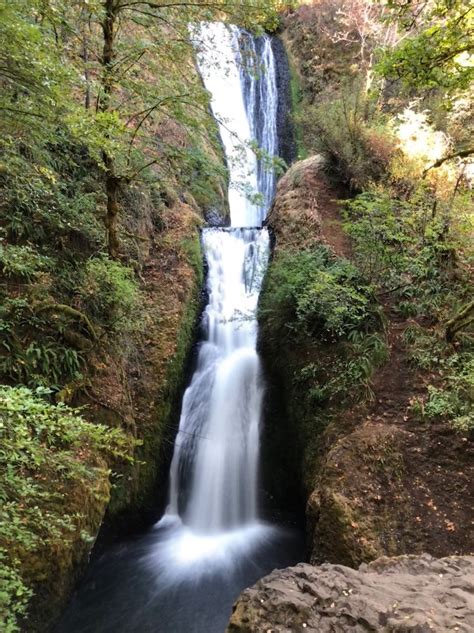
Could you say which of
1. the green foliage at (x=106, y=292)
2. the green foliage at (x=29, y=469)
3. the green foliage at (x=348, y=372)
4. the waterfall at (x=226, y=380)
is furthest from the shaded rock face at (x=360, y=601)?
the green foliage at (x=106, y=292)

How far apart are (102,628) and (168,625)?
742mm

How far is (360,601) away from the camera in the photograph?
9.87ft

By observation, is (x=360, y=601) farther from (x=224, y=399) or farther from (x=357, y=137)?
(x=357, y=137)

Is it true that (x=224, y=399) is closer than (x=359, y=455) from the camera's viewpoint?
No

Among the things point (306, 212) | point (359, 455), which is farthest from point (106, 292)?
point (306, 212)

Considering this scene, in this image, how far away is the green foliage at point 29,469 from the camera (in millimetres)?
2504

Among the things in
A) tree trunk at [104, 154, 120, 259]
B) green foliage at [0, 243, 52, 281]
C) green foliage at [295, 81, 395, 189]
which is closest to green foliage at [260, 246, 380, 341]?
green foliage at [295, 81, 395, 189]

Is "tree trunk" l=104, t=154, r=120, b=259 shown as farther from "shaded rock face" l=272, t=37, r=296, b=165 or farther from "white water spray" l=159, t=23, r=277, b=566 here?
"shaded rock face" l=272, t=37, r=296, b=165

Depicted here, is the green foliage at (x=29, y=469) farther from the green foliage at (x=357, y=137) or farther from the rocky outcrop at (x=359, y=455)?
the green foliage at (x=357, y=137)

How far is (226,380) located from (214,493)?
7.08ft

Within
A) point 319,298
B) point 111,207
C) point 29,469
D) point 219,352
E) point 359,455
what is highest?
point 111,207

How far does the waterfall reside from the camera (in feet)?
22.2

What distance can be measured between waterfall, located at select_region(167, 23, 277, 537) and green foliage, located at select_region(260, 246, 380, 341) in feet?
2.79

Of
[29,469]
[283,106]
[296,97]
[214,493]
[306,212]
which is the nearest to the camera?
[29,469]
